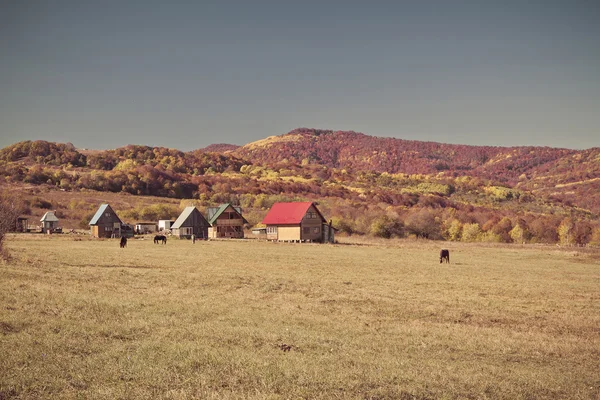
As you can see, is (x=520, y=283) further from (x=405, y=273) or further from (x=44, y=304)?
(x=44, y=304)

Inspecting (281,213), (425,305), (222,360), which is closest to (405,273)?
(425,305)

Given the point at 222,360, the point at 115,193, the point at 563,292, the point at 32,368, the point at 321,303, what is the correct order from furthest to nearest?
the point at 115,193, the point at 563,292, the point at 321,303, the point at 222,360, the point at 32,368

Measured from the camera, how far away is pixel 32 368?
10469 mm

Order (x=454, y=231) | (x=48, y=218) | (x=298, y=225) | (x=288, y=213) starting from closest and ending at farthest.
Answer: (x=298, y=225) → (x=288, y=213) → (x=48, y=218) → (x=454, y=231)

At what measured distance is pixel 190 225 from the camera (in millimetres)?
84500

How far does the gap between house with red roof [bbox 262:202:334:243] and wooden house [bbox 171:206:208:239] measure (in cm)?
1246

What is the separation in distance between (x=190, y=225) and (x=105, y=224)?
12746 millimetres

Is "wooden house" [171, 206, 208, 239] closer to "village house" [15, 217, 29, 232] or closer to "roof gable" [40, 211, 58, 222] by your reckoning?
"roof gable" [40, 211, 58, 222]

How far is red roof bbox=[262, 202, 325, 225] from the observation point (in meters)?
77.2

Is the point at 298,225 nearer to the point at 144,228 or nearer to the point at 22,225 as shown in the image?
the point at 144,228

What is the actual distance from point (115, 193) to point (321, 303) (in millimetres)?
147194

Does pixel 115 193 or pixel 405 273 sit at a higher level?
pixel 115 193

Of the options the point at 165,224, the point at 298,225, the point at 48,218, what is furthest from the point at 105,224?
the point at 298,225

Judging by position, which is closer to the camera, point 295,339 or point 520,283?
point 295,339
